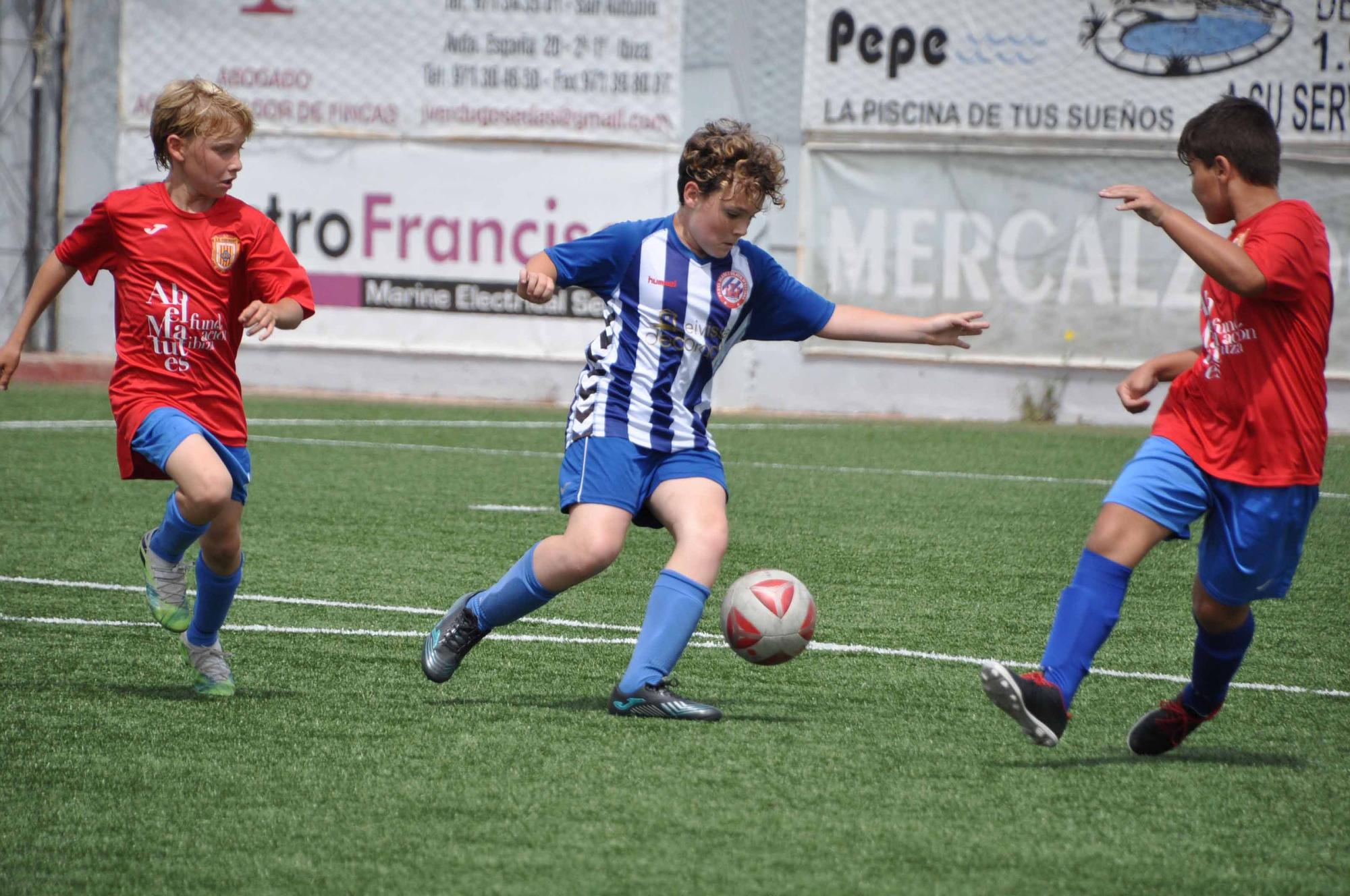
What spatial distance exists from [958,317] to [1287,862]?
1.83 metres

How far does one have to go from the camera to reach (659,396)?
4430 millimetres

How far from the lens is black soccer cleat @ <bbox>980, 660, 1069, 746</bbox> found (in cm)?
363

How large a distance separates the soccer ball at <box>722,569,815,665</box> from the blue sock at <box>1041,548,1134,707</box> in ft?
2.50

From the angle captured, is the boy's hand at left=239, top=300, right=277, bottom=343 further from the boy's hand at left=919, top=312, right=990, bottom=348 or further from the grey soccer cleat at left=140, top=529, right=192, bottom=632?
the boy's hand at left=919, top=312, right=990, bottom=348

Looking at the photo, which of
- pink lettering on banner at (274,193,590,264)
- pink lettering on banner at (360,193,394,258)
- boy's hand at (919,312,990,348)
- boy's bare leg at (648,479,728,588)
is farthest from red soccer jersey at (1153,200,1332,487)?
pink lettering on banner at (360,193,394,258)

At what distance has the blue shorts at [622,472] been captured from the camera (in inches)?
172

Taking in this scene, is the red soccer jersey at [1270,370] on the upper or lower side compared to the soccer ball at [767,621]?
upper

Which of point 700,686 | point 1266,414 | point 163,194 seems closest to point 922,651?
point 700,686

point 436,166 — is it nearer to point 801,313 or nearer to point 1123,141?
point 1123,141

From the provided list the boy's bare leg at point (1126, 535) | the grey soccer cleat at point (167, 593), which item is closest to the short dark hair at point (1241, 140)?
the boy's bare leg at point (1126, 535)

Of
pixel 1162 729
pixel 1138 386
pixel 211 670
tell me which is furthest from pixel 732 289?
pixel 211 670

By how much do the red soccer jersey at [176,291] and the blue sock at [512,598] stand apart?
0.84 m

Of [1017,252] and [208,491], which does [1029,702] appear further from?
[1017,252]

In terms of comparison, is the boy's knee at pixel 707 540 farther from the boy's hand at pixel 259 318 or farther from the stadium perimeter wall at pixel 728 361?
the stadium perimeter wall at pixel 728 361
